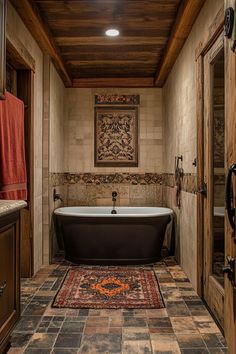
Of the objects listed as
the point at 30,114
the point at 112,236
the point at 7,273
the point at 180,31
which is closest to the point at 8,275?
the point at 7,273

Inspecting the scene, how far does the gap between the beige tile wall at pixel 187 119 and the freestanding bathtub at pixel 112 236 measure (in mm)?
354

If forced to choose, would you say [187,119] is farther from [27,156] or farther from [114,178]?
[114,178]

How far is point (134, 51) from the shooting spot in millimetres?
4340

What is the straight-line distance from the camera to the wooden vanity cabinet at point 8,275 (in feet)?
6.19

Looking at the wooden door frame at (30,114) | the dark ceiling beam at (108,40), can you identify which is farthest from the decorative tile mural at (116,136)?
the wooden door frame at (30,114)

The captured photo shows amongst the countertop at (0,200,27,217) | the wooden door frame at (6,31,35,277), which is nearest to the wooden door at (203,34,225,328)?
the countertop at (0,200,27,217)

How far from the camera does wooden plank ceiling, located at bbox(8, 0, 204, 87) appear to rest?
10.2 ft

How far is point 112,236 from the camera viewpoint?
164 inches

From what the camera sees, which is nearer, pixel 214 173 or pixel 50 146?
pixel 214 173

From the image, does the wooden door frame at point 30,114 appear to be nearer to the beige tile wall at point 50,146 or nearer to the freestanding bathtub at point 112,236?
the beige tile wall at point 50,146

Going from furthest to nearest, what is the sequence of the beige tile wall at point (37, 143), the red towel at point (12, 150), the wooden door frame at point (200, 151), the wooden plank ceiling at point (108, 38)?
the beige tile wall at point (37, 143) < the wooden plank ceiling at point (108, 38) < the wooden door frame at point (200, 151) < the red towel at point (12, 150)

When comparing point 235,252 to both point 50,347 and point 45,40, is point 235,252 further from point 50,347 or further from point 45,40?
point 45,40

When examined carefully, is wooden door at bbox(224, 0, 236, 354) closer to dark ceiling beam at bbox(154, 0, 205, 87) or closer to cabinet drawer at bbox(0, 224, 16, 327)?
cabinet drawer at bbox(0, 224, 16, 327)

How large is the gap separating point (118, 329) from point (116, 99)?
385 centimetres
